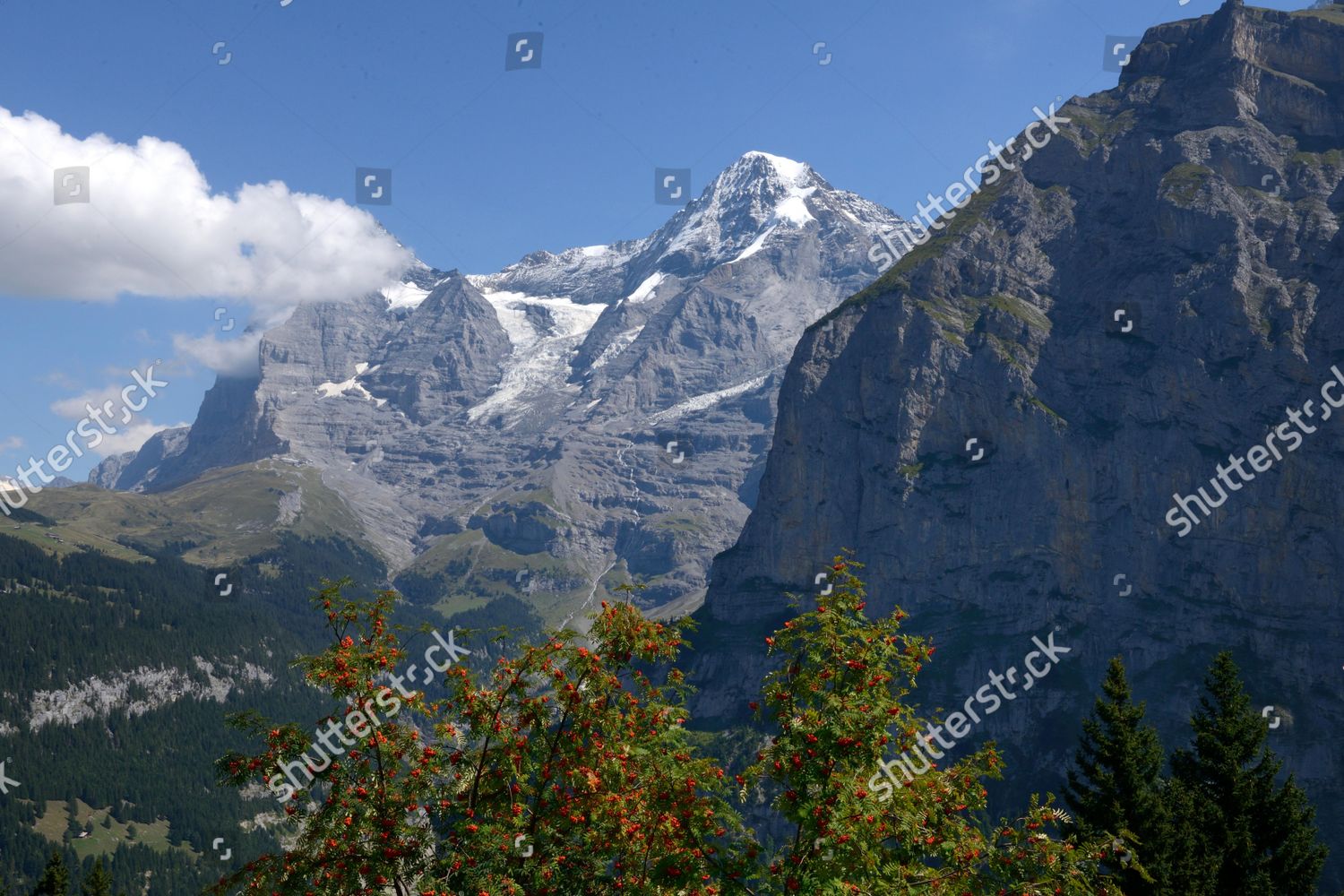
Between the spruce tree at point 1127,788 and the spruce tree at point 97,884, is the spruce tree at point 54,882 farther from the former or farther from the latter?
the spruce tree at point 1127,788

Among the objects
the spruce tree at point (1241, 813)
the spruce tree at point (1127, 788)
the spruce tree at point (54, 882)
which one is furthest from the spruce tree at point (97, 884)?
the spruce tree at point (1241, 813)

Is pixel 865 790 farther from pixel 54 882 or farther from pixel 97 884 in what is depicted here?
pixel 97 884

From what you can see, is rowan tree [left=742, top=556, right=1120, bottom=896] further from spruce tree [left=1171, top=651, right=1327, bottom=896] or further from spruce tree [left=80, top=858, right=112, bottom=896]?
spruce tree [left=80, top=858, right=112, bottom=896]

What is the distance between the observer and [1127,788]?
163ft

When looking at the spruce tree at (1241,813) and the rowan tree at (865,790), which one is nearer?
the rowan tree at (865,790)

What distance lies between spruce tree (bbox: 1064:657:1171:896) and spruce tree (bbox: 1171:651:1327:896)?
5.83 feet

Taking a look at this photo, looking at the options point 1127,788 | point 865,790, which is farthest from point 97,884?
point 865,790

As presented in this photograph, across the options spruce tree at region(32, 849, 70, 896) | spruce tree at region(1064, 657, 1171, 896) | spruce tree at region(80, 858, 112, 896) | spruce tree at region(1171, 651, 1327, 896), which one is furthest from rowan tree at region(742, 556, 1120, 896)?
spruce tree at region(80, 858, 112, 896)

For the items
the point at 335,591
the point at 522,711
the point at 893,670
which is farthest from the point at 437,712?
A: the point at 893,670

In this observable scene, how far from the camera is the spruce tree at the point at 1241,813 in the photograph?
5031 centimetres

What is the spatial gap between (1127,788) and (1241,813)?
7.53 metres

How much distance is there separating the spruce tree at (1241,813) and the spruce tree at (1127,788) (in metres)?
1.78

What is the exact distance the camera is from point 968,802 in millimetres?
23453

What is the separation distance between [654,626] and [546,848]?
497 cm
